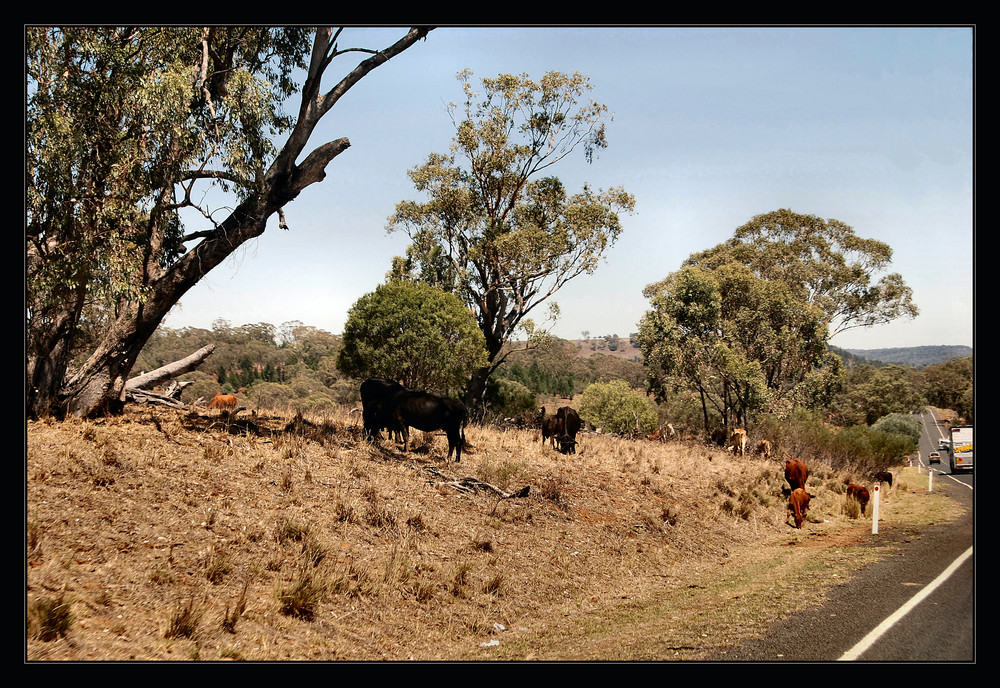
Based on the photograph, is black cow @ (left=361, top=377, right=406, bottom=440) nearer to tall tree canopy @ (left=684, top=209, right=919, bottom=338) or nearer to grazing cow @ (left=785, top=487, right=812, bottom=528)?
grazing cow @ (left=785, top=487, right=812, bottom=528)

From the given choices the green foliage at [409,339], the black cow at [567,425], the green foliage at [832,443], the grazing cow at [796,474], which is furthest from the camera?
the green foliage at [832,443]

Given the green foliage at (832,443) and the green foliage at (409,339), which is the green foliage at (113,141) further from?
the green foliage at (832,443)

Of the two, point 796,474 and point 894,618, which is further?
point 796,474

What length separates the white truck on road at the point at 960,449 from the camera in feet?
127

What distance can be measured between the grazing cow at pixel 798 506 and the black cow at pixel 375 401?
10.7 m

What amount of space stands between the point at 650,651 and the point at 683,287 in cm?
2587

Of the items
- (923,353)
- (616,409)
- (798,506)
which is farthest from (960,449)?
(798,506)

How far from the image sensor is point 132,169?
33.8 feet

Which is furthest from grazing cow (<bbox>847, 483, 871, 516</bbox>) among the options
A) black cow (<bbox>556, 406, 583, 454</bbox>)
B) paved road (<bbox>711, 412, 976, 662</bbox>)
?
black cow (<bbox>556, 406, 583, 454</bbox>)

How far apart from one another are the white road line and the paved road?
5cm

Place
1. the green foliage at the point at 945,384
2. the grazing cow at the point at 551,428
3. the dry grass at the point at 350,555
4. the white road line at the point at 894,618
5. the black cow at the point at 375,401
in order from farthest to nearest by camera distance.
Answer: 1. the green foliage at the point at 945,384
2. the grazing cow at the point at 551,428
3. the black cow at the point at 375,401
4. the dry grass at the point at 350,555
5. the white road line at the point at 894,618

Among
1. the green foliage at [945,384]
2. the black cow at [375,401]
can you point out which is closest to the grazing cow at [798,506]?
the black cow at [375,401]

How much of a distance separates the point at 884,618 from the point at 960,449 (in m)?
42.3

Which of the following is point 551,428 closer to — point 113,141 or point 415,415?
point 415,415
